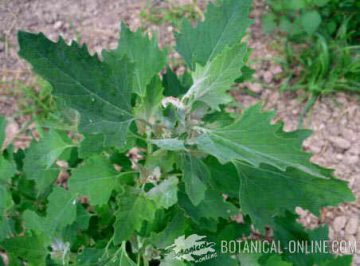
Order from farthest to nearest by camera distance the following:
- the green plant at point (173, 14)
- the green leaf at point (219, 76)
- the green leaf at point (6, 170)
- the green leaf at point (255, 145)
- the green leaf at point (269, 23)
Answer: the green plant at point (173, 14)
the green leaf at point (269, 23)
the green leaf at point (6, 170)
the green leaf at point (219, 76)
the green leaf at point (255, 145)

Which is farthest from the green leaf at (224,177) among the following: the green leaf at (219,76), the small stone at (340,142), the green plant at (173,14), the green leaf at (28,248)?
the green plant at (173,14)

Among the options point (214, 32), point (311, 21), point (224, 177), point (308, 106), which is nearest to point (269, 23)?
point (311, 21)

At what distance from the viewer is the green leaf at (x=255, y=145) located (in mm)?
935

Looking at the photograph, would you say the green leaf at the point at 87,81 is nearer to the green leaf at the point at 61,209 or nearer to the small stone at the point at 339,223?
the green leaf at the point at 61,209

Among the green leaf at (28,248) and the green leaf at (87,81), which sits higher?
the green leaf at (87,81)

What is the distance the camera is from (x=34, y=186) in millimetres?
1784

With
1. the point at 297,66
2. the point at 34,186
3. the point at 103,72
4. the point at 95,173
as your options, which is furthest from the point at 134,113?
the point at 297,66

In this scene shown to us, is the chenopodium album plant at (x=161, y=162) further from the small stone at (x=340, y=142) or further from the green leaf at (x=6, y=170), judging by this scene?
the small stone at (x=340, y=142)

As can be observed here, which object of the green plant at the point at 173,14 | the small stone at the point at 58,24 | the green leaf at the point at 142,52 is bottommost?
the green leaf at the point at 142,52

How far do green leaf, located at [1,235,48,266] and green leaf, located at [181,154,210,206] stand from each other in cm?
60

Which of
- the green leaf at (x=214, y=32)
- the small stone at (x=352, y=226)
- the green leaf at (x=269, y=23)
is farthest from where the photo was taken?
the green leaf at (x=269, y=23)

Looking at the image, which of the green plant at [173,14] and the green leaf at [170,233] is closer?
the green leaf at [170,233]

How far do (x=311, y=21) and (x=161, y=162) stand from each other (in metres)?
1.56

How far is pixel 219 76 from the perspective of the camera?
1089mm
